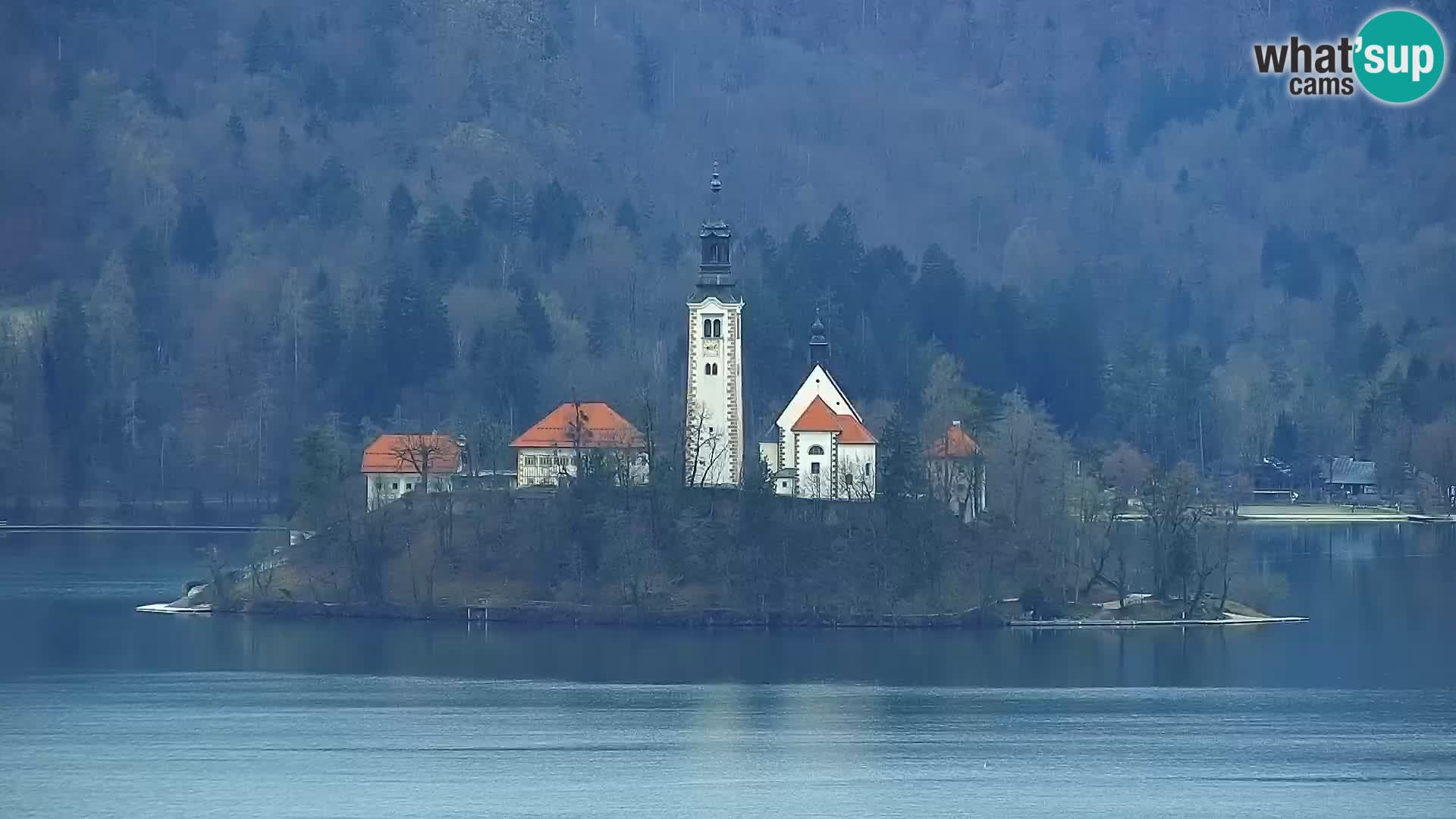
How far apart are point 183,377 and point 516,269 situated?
2131cm

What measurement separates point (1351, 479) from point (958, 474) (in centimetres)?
5826

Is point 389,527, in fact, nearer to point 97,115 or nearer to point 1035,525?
point 1035,525

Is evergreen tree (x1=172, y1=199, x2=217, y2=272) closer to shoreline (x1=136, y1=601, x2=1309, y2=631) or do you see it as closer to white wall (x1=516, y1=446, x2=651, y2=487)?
white wall (x1=516, y1=446, x2=651, y2=487)

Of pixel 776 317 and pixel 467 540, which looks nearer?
pixel 467 540

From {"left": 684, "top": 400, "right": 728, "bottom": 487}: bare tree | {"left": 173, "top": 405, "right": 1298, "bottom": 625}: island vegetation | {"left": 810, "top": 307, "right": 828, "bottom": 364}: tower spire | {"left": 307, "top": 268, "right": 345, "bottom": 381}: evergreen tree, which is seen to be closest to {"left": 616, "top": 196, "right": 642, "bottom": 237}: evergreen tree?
{"left": 307, "top": 268, "right": 345, "bottom": 381}: evergreen tree

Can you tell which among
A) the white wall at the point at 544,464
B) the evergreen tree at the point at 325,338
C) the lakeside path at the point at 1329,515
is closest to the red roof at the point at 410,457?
the white wall at the point at 544,464

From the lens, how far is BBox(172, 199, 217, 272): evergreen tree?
526 feet

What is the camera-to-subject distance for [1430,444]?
Answer: 5128 inches

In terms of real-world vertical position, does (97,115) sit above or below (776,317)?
above

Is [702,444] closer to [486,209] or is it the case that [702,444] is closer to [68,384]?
[68,384]

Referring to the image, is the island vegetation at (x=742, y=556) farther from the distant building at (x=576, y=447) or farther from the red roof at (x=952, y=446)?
the red roof at (x=952, y=446)

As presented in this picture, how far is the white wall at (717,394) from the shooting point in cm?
8381

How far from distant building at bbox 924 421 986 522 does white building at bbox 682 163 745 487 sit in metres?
6.34

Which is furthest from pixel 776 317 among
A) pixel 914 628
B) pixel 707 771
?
pixel 707 771
